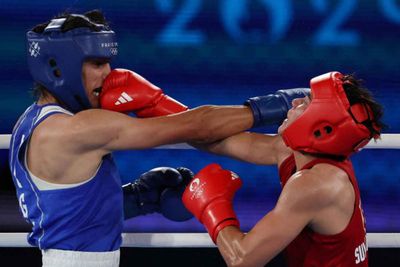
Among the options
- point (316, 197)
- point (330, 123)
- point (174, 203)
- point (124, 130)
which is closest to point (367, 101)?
point (330, 123)

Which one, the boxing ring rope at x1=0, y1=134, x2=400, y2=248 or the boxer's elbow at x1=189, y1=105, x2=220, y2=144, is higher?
the boxer's elbow at x1=189, y1=105, x2=220, y2=144

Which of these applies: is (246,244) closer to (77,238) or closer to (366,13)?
(77,238)

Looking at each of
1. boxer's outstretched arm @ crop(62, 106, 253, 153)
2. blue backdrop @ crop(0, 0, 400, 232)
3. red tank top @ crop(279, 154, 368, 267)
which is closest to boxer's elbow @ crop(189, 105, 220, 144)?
boxer's outstretched arm @ crop(62, 106, 253, 153)

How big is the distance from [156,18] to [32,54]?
175 cm

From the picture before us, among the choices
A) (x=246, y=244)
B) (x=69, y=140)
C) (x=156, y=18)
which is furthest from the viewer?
(x=156, y=18)

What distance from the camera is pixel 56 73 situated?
2520 millimetres

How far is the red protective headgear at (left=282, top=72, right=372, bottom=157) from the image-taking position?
7.31ft

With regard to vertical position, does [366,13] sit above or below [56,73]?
below

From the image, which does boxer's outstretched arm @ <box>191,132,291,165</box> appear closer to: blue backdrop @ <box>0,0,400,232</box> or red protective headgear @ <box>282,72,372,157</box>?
red protective headgear @ <box>282,72,372,157</box>

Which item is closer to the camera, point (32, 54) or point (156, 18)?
point (32, 54)

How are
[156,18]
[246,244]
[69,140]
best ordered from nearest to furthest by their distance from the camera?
[246,244] < [69,140] < [156,18]

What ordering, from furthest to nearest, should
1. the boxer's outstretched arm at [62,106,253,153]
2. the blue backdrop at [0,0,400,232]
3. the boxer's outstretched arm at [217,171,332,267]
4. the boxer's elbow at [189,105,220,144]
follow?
the blue backdrop at [0,0,400,232]
the boxer's elbow at [189,105,220,144]
the boxer's outstretched arm at [62,106,253,153]
the boxer's outstretched arm at [217,171,332,267]

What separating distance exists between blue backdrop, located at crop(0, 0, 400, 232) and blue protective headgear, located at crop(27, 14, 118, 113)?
1.68 meters

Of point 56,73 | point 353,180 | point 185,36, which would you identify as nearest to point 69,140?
point 56,73
